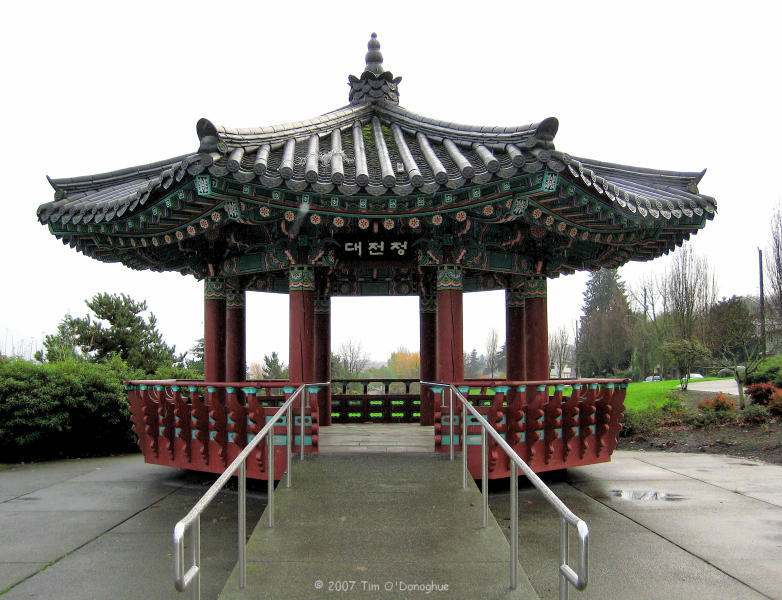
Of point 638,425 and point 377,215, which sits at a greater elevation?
point 377,215

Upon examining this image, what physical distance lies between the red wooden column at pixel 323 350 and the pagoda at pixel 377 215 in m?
0.04

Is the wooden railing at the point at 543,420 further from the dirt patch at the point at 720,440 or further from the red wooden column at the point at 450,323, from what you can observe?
the dirt patch at the point at 720,440

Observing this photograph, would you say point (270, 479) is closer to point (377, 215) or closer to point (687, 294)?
point (377, 215)

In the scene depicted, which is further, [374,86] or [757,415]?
[757,415]

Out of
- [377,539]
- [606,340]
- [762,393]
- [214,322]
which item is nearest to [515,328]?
[214,322]

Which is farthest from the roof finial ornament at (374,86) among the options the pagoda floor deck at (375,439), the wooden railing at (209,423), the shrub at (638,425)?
the shrub at (638,425)

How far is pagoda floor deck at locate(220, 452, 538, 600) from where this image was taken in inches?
165

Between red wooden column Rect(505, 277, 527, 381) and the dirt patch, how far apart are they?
5330 mm

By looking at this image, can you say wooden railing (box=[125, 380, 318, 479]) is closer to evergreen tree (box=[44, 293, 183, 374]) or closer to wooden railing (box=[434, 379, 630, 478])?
wooden railing (box=[434, 379, 630, 478])

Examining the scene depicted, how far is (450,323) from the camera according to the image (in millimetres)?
7789

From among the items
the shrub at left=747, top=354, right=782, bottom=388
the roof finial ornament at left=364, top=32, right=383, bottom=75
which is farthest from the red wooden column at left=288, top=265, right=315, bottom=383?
the shrub at left=747, top=354, right=782, bottom=388

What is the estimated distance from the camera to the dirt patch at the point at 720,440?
12336 millimetres

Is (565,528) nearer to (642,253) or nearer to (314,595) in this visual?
(314,595)

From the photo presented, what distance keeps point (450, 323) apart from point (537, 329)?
6.62ft
